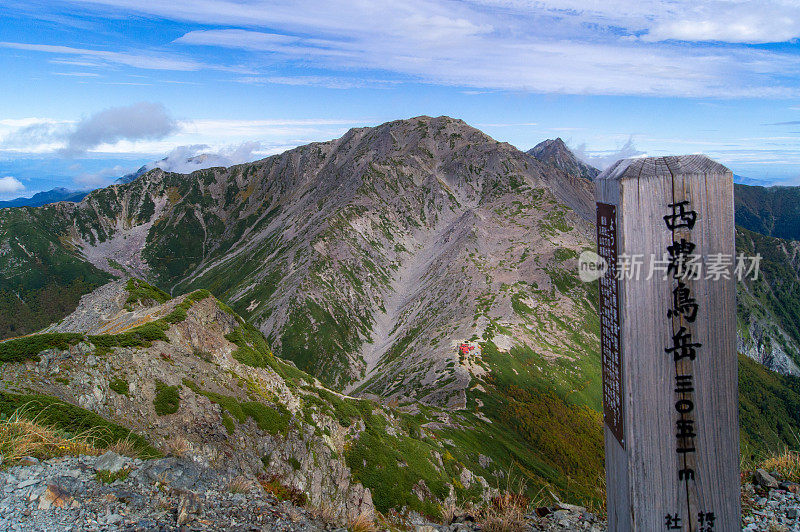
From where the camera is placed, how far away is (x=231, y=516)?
25.2 ft

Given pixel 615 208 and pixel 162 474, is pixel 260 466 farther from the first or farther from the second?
pixel 615 208

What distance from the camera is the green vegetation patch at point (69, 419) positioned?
9734 mm

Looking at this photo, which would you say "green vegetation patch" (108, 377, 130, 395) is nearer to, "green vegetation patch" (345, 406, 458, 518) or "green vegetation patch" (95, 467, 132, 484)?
"green vegetation patch" (95, 467, 132, 484)

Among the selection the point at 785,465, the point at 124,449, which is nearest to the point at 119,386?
the point at 124,449

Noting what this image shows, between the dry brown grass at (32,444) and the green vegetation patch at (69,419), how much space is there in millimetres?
1018

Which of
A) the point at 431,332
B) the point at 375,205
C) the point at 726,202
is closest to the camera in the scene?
the point at 726,202

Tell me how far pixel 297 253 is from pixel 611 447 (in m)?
141

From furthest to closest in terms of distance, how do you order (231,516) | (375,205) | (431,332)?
(375,205) → (431,332) → (231,516)

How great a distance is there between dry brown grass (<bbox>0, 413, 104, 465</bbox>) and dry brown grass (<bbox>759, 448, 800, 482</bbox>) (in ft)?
47.0

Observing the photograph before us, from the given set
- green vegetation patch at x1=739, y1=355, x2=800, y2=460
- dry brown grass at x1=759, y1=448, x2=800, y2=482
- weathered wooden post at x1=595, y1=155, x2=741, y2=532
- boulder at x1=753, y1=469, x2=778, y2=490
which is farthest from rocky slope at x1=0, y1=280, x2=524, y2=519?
green vegetation patch at x1=739, y1=355, x2=800, y2=460

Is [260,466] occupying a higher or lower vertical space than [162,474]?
lower

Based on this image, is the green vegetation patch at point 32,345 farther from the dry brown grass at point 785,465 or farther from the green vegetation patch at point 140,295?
the dry brown grass at point 785,465

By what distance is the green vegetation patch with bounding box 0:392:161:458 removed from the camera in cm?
Answer: 973

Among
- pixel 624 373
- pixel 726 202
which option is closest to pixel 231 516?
pixel 624 373
